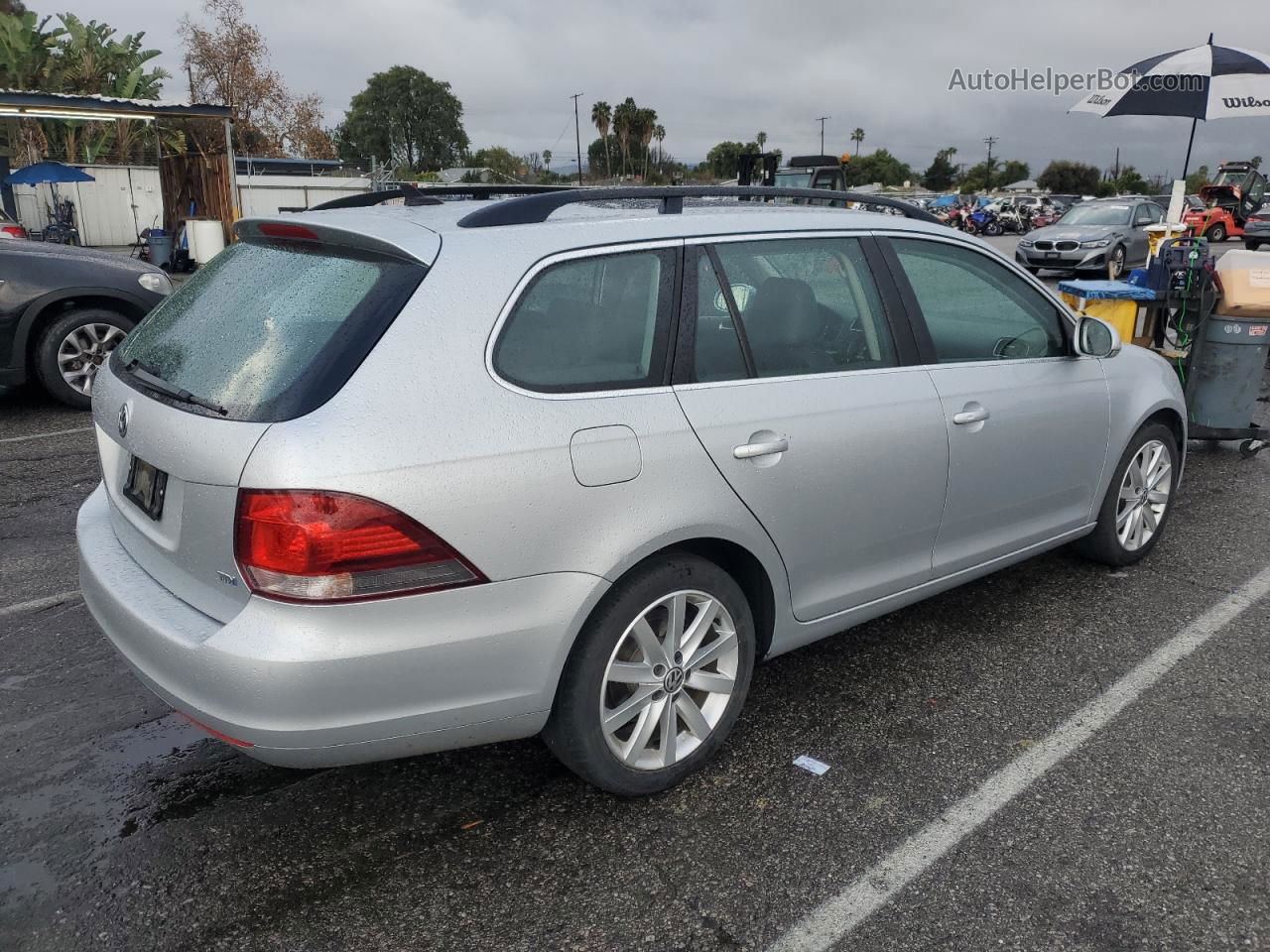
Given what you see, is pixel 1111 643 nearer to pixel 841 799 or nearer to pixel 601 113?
pixel 841 799

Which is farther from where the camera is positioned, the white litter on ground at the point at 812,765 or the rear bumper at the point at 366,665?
the white litter on ground at the point at 812,765

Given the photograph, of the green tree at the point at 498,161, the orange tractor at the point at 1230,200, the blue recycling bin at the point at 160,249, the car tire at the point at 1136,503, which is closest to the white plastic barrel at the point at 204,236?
the blue recycling bin at the point at 160,249

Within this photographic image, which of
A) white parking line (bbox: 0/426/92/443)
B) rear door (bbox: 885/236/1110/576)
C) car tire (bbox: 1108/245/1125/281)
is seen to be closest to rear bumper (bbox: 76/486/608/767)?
rear door (bbox: 885/236/1110/576)

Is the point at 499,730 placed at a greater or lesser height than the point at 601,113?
lesser

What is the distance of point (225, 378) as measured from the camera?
8.10 feet

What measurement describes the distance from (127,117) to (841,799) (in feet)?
55.3

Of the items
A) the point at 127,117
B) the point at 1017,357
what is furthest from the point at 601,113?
the point at 1017,357

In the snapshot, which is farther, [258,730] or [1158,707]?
[1158,707]

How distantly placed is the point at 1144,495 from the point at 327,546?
151 inches

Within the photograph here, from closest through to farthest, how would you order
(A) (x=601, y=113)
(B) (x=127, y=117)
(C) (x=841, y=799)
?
(C) (x=841, y=799), (B) (x=127, y=117), (A) (x=601, y=113)

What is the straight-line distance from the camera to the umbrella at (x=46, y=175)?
20784 mm

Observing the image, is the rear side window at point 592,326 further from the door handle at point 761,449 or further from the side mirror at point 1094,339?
the side mirror at point 1094,339

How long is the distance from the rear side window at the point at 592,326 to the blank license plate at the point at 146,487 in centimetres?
92

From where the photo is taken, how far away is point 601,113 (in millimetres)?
89250
